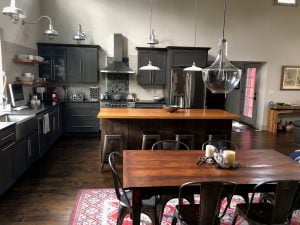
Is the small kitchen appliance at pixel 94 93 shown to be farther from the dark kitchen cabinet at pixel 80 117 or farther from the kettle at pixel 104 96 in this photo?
the dark kitchen cabinet at pixel 80 117

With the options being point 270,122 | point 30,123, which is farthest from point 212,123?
point 270,122

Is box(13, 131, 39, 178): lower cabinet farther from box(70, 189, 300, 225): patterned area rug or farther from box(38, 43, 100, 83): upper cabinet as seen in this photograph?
box(38, 43, 100, 83): upper cabinet

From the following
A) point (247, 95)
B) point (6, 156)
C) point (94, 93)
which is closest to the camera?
point (6, 156)

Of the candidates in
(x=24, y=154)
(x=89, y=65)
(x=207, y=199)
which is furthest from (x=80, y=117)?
(x=207, y=199)

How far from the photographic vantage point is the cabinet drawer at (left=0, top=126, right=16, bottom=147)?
3069mm

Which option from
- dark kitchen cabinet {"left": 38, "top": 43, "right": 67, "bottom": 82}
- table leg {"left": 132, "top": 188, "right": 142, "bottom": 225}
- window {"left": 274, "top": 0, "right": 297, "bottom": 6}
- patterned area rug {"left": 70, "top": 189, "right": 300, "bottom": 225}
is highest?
window {"left": 274, "top": 0, "right": 297, "bottom": 6}

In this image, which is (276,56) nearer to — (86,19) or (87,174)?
(86,19)

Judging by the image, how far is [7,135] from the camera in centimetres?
320

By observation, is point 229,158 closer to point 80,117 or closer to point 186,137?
point 186,137

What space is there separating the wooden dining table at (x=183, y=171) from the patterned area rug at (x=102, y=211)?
76cm

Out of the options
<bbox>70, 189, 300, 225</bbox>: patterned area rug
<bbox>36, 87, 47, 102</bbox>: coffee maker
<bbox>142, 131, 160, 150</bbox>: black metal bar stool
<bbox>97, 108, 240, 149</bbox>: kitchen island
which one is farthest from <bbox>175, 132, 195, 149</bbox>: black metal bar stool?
<bbox>36, 87, 47, 102</bbox>: coffee maker

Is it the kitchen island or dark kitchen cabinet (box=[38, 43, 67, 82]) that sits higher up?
dark kitchen cabinet (box=[38, 43, 67, 82])

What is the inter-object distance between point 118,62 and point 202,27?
102 inches

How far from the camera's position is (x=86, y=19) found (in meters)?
6.66
